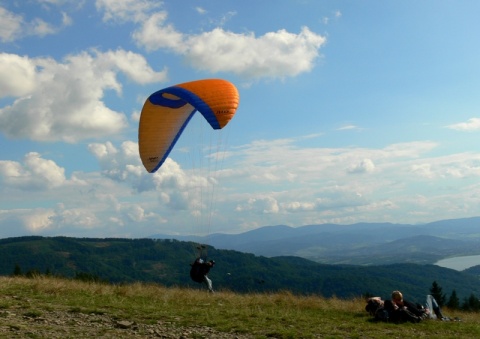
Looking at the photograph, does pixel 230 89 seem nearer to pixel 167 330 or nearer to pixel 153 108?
pixel 153 108

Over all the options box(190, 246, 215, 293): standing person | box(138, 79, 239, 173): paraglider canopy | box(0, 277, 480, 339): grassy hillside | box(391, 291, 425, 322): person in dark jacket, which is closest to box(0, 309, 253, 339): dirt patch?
box(0, 277, 480, 339): grassy hillside

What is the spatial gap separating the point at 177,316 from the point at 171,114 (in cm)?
1067

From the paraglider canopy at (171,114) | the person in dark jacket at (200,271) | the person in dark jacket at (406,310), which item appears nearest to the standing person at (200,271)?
the person in dark jacket at (200,271)

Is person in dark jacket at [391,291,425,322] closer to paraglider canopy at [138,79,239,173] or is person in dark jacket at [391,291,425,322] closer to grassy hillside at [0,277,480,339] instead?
grassy hillside at [0,277,480,339]

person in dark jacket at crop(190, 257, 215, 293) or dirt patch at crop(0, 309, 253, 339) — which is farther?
person in dark jacket at crop(190, 257, 215, 293)

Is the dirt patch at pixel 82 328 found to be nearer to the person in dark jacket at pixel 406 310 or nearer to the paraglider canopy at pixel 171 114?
the person in dark jacket at pixel 406 310

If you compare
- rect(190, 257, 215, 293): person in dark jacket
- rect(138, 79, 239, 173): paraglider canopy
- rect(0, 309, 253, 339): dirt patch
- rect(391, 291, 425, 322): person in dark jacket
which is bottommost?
rect(391, 291, 425, 322): person in dark jacket

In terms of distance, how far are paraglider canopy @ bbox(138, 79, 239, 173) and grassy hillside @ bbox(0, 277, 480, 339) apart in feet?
21.1

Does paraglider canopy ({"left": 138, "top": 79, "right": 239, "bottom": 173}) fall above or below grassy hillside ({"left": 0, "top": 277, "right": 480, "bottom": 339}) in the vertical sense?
above

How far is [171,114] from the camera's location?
19.6 metres

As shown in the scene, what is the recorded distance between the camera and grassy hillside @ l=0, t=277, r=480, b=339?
9562 mm

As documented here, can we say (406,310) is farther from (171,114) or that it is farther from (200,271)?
(171,114)

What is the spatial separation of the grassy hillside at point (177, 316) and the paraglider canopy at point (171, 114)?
21.1 feet

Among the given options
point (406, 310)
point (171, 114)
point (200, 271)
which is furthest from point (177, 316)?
point (171, 114)
